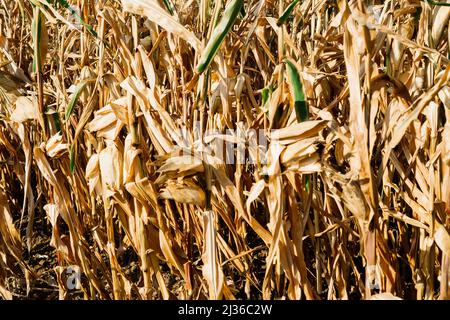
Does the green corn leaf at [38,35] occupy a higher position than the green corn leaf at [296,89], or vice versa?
the green corn leaf at [38,35]

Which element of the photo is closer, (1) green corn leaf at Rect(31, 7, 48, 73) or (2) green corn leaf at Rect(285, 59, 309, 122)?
(2) green corn leaf at Rect(285, 59, 309, 122)

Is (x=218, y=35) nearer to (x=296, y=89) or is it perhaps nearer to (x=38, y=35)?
(x=296, y=89)

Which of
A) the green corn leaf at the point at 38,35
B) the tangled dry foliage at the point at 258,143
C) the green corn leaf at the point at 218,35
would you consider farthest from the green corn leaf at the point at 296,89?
the green corn leaf at the point at 38,35

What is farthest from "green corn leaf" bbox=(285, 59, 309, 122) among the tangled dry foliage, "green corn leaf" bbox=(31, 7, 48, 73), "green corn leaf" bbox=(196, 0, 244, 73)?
"green corn leaf" bbox=(31, 7, 48, 73)

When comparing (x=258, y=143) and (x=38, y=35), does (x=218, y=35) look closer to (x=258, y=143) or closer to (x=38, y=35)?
(x=258, y=143)

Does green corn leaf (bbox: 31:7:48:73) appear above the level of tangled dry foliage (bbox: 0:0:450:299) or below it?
above

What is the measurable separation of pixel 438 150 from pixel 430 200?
82 mm

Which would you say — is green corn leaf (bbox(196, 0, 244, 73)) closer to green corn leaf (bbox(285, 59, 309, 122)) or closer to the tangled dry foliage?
the tangled dry foliage

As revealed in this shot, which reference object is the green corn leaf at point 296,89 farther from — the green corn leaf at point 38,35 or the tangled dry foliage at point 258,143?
the green corn leaf at point 38,35

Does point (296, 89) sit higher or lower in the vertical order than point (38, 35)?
lower

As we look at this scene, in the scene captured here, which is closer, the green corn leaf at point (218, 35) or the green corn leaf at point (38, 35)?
the green corn leaf at point (218, 35)

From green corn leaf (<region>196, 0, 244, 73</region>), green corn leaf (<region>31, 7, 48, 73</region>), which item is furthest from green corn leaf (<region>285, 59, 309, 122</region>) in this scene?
green corn leaf (<region>31, 7, 48, 73</region>)

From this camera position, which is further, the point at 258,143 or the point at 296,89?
the point at 258,143

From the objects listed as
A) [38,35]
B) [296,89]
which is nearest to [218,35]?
[296,89]
